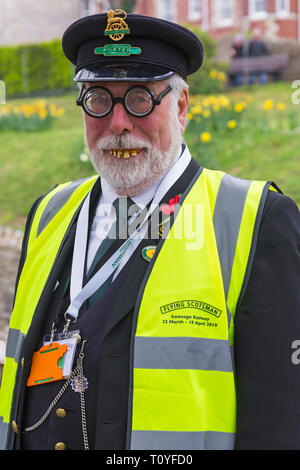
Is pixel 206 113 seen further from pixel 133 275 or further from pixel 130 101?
pixel 133 275

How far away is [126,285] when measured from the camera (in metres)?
2.12

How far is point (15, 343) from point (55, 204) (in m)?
0.67

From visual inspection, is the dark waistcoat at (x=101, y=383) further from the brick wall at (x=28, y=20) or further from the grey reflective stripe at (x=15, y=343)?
the brick wall at (x=28, y=20)

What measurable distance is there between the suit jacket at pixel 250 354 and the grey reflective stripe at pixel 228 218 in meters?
0.09

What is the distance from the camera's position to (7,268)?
6773 millimetres

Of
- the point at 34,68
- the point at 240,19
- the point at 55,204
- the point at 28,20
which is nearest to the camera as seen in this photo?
the point at 55,204

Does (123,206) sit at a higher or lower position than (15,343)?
higher

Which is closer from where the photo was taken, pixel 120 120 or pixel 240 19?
pixel 120 120

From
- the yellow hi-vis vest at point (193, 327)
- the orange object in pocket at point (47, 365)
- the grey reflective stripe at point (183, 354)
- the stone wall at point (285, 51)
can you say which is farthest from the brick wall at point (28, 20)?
the grey reflective stripe at point (183, 354)

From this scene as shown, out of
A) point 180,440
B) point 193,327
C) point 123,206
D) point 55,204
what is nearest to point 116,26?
point 123,206

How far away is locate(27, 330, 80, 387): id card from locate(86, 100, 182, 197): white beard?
0.63 meters

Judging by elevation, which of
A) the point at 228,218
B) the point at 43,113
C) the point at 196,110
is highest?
the point at 43,113

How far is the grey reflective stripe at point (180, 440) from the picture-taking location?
196cm

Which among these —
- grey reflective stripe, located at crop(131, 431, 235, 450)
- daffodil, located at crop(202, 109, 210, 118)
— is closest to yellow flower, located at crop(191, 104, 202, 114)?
daffodil, located at crop(202, 109, 210, 118)
